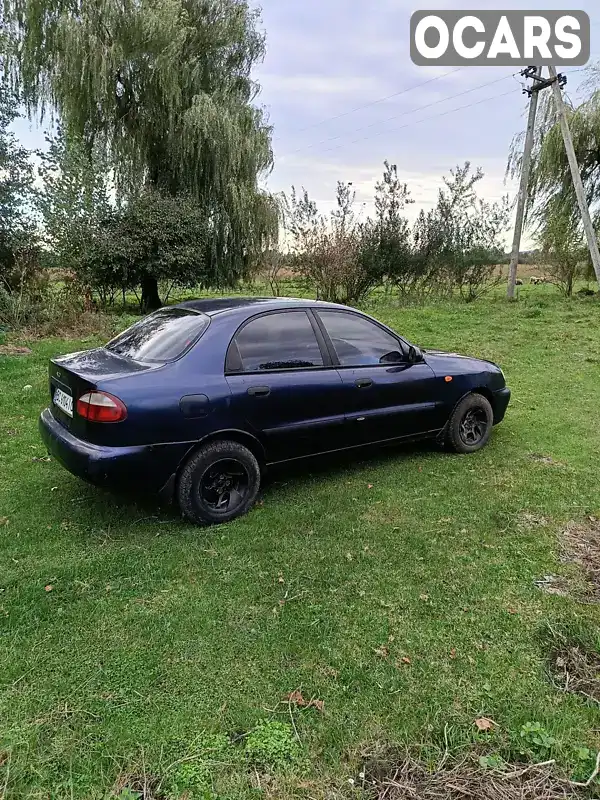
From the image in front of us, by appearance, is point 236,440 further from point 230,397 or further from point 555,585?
point 555,585

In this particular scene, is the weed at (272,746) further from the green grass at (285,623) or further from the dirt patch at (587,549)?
the dirt patch at (587,549)

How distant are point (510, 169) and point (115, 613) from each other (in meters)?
19.3

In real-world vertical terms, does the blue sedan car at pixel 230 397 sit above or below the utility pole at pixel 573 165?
below

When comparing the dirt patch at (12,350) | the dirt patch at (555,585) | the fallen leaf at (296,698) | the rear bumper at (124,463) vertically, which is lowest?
the dirt patch at (555,585)

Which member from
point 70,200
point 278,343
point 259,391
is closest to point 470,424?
point 278,343

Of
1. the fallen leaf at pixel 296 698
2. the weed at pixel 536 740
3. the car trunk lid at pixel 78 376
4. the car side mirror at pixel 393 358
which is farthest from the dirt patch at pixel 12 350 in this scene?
the weed at pixel 536 740

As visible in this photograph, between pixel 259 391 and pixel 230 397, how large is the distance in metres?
0.23

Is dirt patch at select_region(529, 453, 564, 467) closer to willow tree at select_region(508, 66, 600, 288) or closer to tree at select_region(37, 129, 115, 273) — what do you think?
tree at select_region(37, 129, 115, 273)

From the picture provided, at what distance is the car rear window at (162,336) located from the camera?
3.70 metres

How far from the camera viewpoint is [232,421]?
3.62 m

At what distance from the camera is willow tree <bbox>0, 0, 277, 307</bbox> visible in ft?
42.5

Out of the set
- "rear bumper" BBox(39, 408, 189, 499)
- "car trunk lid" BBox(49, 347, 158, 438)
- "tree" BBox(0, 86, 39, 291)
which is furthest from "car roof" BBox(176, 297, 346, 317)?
"tree" BBox(0, 86, 39, 291)

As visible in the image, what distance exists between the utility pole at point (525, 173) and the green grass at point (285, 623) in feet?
39.5

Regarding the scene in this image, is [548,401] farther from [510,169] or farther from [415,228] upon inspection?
[510,169]
